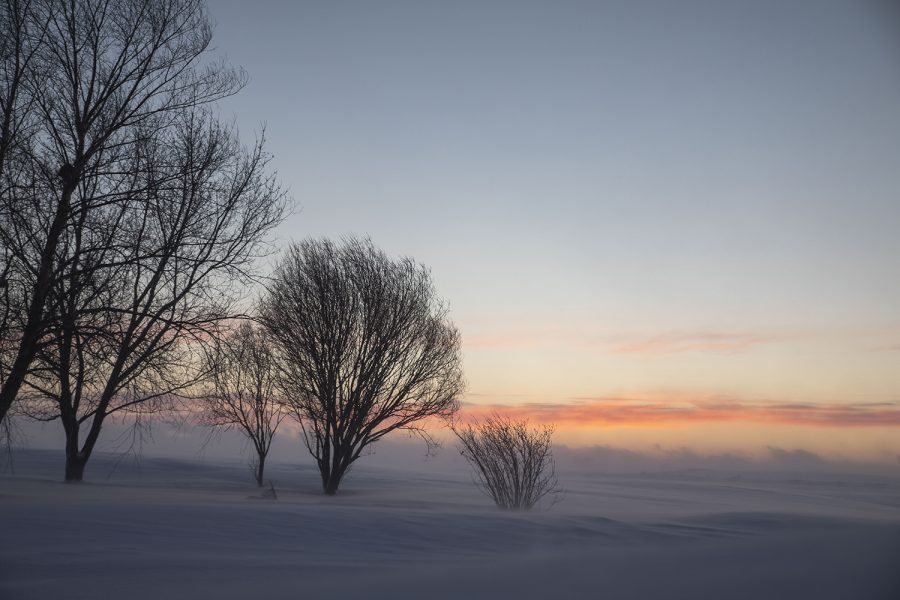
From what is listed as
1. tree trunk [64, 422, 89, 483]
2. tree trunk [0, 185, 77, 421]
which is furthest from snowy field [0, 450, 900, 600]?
tree trunk [64, 422, 89, 483]

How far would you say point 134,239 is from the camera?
12648mm

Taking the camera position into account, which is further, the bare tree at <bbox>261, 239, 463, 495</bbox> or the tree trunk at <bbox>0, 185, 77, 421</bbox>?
the bare tree at <bbox>261, 239, 463, 495</bbox>

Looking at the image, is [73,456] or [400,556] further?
[73,456]

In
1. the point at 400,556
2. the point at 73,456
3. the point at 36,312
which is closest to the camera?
the point at 400,556

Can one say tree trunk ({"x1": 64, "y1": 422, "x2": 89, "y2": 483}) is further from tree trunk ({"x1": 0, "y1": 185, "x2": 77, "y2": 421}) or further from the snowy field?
tree trunk ({"x1": 0, "y1": 185, "x2": 77, "y2": 421})

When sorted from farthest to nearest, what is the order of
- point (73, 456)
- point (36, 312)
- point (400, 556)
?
1. point (73, 456)
2. point (36, 312)
3. point (400, 556)

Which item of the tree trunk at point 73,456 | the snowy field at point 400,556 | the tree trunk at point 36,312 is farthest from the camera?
the tree trunk at point 73,456

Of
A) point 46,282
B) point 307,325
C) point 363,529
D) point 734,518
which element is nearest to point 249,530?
point 363,529

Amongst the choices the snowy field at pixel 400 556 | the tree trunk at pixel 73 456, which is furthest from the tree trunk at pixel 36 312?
the tree trunk at pixel 73 456

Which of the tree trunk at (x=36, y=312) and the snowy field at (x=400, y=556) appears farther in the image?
the tree trunk at (x=36, y=312)

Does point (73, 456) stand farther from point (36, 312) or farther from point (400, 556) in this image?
point (400, 556)

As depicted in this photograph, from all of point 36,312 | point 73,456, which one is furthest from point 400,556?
point 73,456

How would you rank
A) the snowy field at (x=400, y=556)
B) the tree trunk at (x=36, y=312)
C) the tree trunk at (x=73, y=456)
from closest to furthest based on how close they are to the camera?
the snowy field at (x=400, y=556) → the tree trunk at (x=36, y=312) → the tree trunk at (x=73, y=456)

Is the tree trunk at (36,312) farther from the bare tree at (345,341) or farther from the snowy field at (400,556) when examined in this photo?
the bare tree at (345,341)
